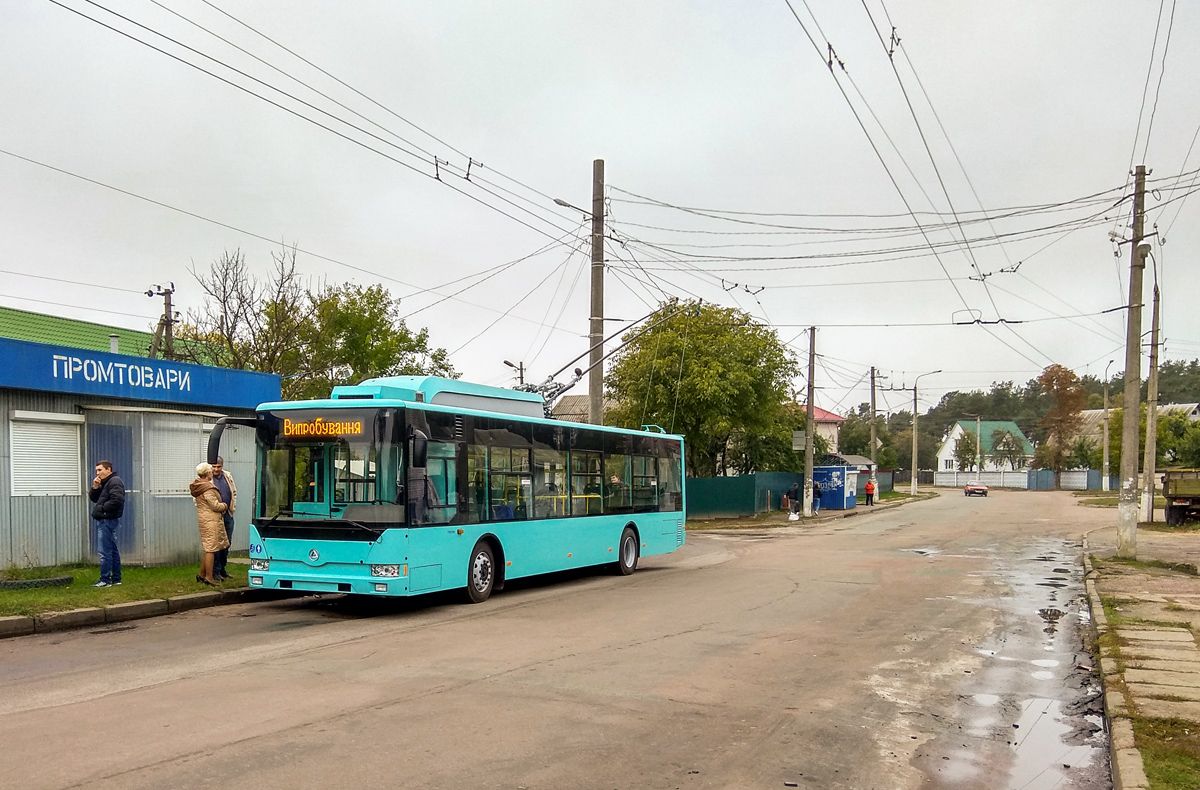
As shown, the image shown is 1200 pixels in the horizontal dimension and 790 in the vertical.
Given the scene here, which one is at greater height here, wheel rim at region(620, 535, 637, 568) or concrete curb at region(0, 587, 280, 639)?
concrete curb at region(0, 587, 280, 639)

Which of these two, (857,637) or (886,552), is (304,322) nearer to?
(886,552)

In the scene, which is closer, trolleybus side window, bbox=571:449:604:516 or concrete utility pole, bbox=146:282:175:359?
trolleybus side window, bbox=571:449:604:516

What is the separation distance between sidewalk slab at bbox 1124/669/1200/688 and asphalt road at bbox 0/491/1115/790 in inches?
16.4

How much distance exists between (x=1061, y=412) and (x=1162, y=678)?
92478 mm

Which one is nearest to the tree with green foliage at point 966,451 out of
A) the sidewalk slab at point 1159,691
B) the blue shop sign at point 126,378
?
the blue shop sign at point 126,378

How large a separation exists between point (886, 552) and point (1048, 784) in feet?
58.3

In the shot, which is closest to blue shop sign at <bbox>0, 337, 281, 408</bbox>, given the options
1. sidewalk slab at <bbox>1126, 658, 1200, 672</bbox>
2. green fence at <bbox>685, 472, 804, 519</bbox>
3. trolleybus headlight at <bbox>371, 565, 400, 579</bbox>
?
trolleybus headlight at <bbox>371, 565, 400, 579</bbox>

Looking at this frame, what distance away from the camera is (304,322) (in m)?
30.0

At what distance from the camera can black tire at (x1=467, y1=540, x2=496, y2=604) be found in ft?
43.9

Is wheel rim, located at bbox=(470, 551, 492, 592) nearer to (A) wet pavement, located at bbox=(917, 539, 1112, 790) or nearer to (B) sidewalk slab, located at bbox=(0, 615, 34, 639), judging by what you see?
(B) sidewalk slab, located at bbox=(0, 615, 34, 639)

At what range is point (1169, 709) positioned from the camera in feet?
23.0

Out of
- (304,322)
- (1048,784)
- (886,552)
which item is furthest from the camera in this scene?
(304,322)

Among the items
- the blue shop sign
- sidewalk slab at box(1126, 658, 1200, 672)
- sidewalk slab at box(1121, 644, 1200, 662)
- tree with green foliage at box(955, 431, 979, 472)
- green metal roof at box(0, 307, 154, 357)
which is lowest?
tree with green foliage at box(955, 431, 979, 472)

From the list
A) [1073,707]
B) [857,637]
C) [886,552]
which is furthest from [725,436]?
[1073,707]
